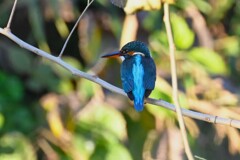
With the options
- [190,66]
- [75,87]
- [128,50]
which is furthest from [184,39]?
[128,50]

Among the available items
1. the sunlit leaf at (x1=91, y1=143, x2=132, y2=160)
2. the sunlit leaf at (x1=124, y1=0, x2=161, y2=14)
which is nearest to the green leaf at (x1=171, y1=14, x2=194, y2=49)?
the sunlit leaf at (x1=91, y1=143, x2=132, y2=160)

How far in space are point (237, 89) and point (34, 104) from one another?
3.54 ft

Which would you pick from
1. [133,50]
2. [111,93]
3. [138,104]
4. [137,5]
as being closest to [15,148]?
[111,93]

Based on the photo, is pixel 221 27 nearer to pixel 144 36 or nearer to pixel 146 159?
pixel 144 36

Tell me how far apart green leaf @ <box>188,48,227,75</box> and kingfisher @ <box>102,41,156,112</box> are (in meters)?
1.10

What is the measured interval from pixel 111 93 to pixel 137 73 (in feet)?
4.63

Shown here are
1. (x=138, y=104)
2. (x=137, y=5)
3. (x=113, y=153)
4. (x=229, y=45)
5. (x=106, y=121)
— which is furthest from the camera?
(x=229, y=45)

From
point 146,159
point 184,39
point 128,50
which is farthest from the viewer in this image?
point 184,39

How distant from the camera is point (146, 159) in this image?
13.2ft

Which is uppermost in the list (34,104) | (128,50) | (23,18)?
(128,50)

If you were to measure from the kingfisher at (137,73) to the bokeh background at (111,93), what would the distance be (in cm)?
66

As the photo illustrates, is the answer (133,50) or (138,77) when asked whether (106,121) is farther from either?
(138,77)

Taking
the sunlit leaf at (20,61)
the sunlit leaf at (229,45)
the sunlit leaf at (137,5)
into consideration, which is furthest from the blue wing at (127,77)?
the sunlit leaf at (229,45)

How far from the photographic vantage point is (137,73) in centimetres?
310
